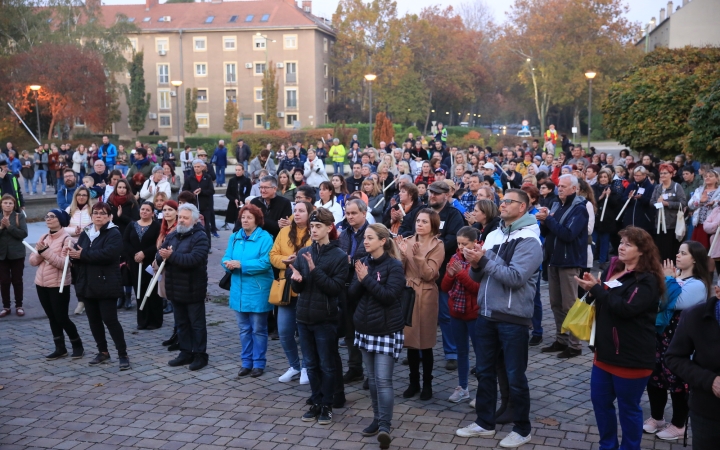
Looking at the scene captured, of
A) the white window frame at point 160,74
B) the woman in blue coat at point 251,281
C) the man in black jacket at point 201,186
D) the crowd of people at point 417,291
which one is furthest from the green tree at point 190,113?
the woman in blue coat at point 251,281

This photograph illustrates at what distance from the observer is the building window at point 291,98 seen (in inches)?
2731

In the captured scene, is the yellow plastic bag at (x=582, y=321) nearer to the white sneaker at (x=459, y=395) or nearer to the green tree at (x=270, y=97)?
the white sneaker at (x=459, y=395)

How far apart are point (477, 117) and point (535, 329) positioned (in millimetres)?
83909

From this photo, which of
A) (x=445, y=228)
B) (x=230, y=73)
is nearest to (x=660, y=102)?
(x=445, y=228)

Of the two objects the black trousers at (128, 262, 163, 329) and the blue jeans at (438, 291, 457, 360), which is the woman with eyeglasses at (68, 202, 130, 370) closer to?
the black trousers at (128, 262, 163, 329)

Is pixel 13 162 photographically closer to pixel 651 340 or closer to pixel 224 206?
pixel 224 206

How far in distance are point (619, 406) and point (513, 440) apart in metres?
0.97

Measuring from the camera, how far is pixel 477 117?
90.3 m

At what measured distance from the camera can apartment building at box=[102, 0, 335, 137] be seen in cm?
6806

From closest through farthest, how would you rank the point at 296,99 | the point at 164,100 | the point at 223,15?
the point at 296,99, the point at 223,15, the point at 164,100

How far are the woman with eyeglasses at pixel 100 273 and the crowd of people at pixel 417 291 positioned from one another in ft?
0.05

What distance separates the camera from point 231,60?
69.6 m

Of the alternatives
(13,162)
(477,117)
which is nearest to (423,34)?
(477,117)

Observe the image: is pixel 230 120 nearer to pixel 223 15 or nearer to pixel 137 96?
pixel 137 96
